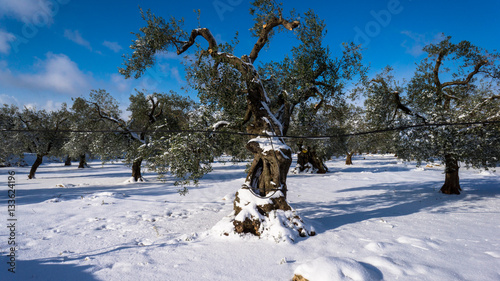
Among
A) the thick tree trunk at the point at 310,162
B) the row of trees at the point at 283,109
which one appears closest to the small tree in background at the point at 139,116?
the row of trees at the point at 283,109

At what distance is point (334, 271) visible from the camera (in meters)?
4.62

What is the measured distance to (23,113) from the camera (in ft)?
85.8

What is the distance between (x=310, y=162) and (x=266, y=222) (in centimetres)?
2505

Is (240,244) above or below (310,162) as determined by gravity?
below

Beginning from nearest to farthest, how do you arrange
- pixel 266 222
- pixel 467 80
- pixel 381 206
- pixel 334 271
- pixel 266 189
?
pixel 334 271 < pixel 266 222 < pixel 266 189 < pixel 381 206 < pixel 467 80

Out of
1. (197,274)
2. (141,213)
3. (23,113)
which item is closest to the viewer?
(197,274)

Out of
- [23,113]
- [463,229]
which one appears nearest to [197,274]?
[463,229]

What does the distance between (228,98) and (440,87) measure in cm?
1253

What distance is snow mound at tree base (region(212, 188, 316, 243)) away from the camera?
7191mm

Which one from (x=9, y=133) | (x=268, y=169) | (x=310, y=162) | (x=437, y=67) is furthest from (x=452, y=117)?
Answer: (x=9, y=133)

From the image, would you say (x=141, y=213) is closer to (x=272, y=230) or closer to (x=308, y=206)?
(x=272, y=230)

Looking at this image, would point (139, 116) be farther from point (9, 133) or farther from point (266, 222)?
point (266, 222)

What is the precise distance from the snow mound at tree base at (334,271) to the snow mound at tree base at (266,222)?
1978 millimetres

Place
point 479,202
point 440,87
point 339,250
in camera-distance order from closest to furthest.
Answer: point 339,250 < point 479,202 < point 440,87
